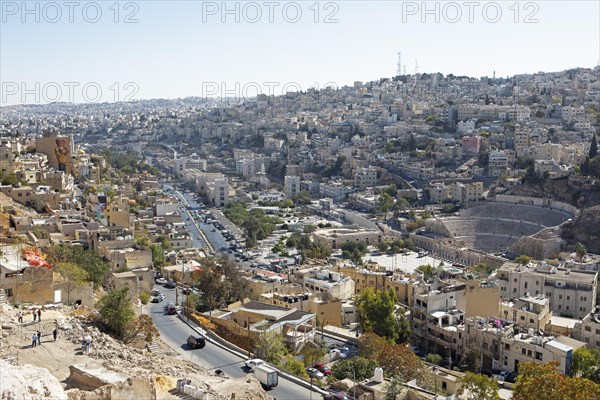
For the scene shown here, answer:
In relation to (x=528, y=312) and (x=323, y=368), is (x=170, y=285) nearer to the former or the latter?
(x=323, y=368)

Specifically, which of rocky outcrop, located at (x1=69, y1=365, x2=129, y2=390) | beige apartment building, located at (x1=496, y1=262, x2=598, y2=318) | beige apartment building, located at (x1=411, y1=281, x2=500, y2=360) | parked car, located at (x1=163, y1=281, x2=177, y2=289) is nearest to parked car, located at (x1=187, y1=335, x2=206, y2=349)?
rocky outcrop, located at (x1=69, y1=365, x2=129, y2=390)

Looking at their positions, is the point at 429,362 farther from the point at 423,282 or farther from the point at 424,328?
the point at 423,282

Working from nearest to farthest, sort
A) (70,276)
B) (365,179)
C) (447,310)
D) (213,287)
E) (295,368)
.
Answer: (295,368), (70,276), (213,287), (447,310), (365,179)

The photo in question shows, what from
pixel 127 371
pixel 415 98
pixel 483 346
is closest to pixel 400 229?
pixel 483 346

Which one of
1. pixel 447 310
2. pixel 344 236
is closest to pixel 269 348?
pixel 447 310

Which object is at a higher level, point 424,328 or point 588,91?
point 588,91
